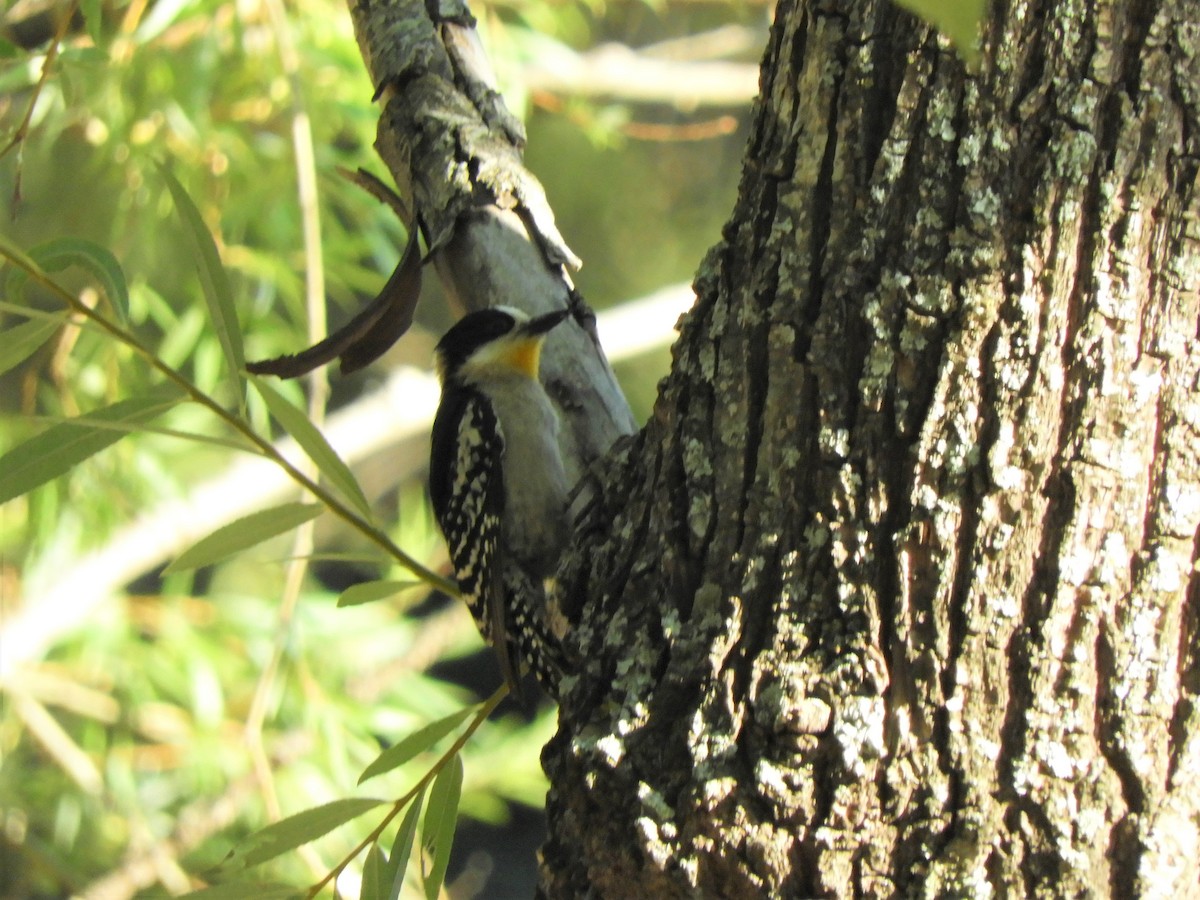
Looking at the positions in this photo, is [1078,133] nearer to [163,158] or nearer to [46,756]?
[163,158]

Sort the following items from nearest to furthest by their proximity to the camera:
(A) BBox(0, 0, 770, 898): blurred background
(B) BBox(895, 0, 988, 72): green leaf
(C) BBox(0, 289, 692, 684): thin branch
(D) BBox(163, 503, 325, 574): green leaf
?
(B) BBox(895, 0, 988, 72): green leaf → (D) BBox(163, 503, 325, 574): green leaf → (A) BBox(0, 0, 770, 898): blurred background → (C) BBox(0, 289, 692, 684): thin branch

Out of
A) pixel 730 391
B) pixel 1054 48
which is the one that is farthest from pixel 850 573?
pixel 1054 48

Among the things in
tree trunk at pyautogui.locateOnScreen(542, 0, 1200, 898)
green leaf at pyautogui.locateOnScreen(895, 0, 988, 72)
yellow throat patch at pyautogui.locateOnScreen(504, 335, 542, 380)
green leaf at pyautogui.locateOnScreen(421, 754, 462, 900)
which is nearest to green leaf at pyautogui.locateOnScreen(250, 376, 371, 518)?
green leaf at pyautogui.locateOnScreen(421, 754, 462, 900)

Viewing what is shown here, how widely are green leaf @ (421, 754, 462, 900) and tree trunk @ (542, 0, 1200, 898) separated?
32cm

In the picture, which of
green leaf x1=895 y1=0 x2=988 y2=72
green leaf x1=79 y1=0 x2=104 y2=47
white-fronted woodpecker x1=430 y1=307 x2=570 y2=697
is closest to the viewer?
green leaf x1=895 y1=0 x2=988 y2=72

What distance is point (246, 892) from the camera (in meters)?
1.38

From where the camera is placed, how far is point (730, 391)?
1.26 metres

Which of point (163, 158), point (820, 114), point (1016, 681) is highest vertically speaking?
point (163, 158)

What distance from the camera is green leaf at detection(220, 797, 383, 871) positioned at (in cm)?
143

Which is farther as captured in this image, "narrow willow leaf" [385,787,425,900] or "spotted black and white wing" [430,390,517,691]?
"spotted black and white wing" [430,390,517,691]

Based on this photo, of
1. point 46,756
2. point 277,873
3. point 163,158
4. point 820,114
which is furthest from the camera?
point 46,756

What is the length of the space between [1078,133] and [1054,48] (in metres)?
0.08

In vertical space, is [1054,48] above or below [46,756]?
above

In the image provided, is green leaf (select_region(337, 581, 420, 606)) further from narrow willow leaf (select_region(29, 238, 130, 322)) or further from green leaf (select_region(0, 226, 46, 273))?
green leaf (select_region(0, 226, 46, 273))
